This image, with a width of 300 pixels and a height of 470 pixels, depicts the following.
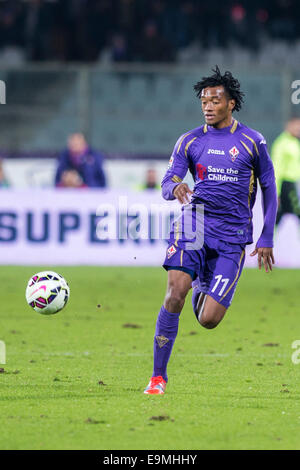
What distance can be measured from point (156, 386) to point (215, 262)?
0.97m

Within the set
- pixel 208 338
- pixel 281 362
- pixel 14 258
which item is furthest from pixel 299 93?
pixel 281 362

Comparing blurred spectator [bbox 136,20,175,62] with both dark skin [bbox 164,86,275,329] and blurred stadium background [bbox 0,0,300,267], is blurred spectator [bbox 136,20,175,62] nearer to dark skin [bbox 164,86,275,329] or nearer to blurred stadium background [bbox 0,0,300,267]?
Answer: blurred stadium background [bbox 0,0,300,267]

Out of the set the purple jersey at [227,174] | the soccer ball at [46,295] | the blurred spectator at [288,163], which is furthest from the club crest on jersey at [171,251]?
the blurred spectator at [288,163]

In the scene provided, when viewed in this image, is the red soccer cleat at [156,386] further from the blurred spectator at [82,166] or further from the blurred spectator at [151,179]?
the blurred spectator at [151,179]

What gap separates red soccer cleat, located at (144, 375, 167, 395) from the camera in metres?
6.40

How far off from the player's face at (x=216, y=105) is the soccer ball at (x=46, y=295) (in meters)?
1.68

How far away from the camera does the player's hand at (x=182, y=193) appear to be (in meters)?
6.29

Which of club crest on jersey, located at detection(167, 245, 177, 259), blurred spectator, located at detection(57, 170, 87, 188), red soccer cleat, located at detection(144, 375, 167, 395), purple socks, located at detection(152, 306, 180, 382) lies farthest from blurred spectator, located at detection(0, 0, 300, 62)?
red soccer cleat, located at detection(144, 375, 167, 395)

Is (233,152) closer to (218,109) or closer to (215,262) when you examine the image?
(218,109)

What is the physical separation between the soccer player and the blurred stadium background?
30.1 ft

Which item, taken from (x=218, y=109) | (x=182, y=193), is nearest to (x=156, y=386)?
(x=182, y=193)

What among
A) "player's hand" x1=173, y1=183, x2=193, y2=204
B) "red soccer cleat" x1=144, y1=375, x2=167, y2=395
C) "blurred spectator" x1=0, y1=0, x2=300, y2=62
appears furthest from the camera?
"blurred spectator" x1=0, y1=0, x2=300, y2=62

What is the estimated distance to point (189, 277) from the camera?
6.45m

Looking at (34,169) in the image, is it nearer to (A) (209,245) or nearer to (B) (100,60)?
(B) (100,60)
